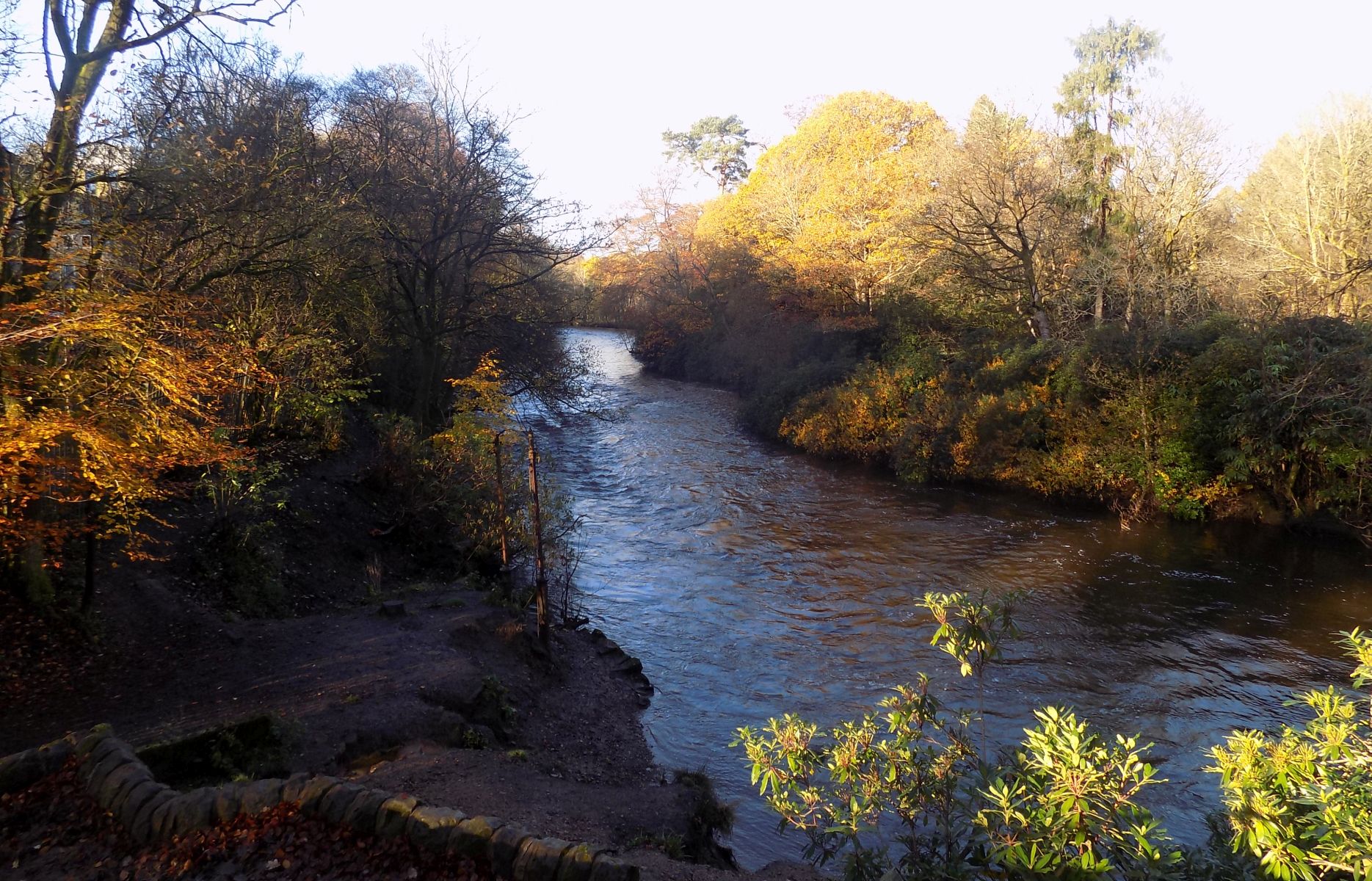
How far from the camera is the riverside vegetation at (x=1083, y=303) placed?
55.2ft

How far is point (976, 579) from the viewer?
14.2 meters

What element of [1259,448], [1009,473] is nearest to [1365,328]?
[1259,448]

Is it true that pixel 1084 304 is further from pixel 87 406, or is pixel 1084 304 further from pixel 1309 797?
pixel 87 406

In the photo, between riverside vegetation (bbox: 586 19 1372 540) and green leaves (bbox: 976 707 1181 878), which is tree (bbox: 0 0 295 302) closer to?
green leaves (bbox: 976 707 1181 878)

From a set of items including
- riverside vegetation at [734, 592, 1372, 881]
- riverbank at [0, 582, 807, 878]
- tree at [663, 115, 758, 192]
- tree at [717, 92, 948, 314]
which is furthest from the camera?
tree at [663, 115, 758, 192]

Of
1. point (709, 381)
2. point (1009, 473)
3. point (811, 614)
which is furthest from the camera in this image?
point (709, 381)

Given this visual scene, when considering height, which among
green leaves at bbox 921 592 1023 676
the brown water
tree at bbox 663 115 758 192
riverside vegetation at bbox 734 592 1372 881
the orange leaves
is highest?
tree at bbox 663 115 758 192

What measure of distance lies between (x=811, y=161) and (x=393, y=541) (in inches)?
1000

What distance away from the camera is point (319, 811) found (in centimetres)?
499

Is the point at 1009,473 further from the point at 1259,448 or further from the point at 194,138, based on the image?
the point at 194,138

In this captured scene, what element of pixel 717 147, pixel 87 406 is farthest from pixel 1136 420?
pixel 717 147

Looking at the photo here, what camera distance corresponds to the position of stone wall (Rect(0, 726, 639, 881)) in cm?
457

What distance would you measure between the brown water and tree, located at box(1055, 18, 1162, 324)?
37.5 ft

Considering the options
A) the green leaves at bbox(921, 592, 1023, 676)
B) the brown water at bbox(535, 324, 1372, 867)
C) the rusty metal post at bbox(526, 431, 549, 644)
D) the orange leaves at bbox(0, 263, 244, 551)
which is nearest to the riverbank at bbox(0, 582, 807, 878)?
the rusty metal post at bbox(526, 431, 549, 644)
